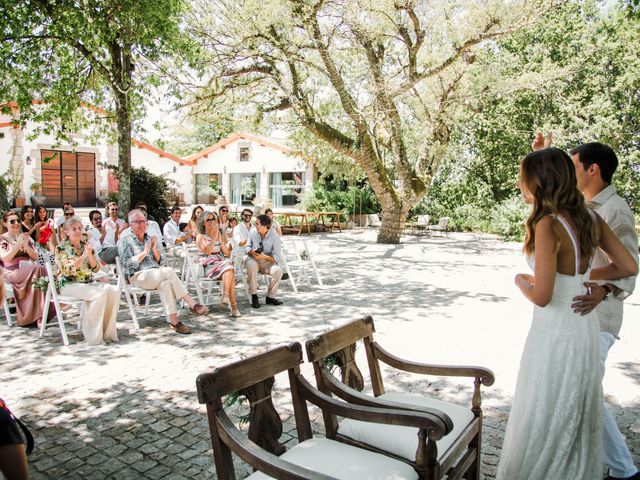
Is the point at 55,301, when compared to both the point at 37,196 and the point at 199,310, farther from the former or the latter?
the point at 37,196

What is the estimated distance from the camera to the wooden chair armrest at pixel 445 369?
2.71 meters

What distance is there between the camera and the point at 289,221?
2278cm

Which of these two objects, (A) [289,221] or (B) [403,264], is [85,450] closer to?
(B) [403,264]

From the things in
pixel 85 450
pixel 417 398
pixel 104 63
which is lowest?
pixel 85 450

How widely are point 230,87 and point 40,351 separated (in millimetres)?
11519

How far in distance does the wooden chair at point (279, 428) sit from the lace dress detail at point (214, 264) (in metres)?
5.33

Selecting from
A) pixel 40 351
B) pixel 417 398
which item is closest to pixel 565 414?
pixel 417 398

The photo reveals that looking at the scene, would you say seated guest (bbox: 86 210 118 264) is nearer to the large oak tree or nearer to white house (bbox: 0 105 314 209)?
the large oak tree

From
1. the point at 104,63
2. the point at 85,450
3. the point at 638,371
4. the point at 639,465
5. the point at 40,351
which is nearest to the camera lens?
the point at 639,465

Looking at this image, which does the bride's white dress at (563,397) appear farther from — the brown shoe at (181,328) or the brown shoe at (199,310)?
the brown shoe at (199,310)

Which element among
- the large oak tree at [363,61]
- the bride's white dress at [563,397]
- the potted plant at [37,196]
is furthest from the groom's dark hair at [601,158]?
the potted plant at [37,196]

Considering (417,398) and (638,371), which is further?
(638,371)

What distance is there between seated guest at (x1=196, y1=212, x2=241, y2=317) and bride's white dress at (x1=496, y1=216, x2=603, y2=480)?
532cm

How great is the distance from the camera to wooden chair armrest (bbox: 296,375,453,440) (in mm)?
2035
